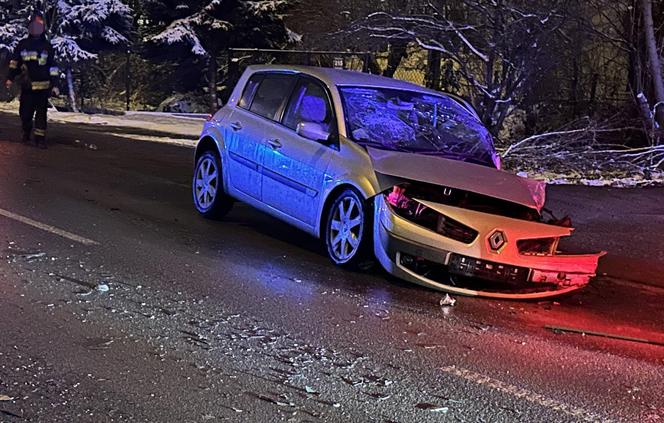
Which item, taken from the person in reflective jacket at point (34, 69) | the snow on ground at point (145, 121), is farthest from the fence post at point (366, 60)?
the person in reflective jacket at point (34, 69)

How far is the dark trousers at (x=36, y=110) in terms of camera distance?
13195 millimetres

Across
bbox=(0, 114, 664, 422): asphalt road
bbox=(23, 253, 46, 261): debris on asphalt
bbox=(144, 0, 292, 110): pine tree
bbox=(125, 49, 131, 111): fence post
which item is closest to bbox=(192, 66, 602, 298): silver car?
bbox=(0, 114, 664, 422): asphalt road

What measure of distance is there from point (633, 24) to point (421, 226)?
10313 mm

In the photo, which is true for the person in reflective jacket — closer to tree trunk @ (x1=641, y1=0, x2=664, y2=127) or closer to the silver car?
the silver car

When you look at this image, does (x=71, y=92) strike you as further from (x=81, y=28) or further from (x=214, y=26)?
(x=214, y=26)

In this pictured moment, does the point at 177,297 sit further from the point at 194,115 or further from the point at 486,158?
the point at 194,115

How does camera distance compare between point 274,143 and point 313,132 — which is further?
point 274,143

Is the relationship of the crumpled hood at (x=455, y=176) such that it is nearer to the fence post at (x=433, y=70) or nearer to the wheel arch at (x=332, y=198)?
the wheel arch at (x=332, y=198)

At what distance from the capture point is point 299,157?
22.6 feet

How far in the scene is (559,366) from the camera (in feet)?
15.1

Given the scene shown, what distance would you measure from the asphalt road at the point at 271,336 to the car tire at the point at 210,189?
238 millimetres

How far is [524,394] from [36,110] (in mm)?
11492

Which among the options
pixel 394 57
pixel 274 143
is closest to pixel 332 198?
pixel 274 143

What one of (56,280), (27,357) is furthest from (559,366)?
(56,280)
